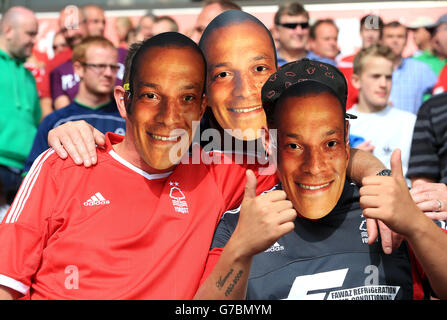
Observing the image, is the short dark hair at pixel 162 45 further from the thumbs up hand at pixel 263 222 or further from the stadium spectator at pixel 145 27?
the stadium spectator at pixel 145 27

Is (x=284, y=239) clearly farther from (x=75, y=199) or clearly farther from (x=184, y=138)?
(x=75, y=199)

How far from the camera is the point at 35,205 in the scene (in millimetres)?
2074

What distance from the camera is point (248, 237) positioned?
A: 5.80 ft

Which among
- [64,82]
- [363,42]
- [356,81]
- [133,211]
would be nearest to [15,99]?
[64,82]

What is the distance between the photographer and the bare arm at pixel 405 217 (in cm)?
177

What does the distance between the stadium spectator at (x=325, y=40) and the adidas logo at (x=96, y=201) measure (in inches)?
141

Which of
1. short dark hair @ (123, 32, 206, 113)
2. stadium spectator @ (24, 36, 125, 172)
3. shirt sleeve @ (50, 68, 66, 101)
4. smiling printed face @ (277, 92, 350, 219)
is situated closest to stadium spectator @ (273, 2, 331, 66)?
stadium spectator @ (24, 36, 125, 172)

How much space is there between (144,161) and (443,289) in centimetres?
113

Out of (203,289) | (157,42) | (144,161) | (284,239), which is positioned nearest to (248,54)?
(157,42)

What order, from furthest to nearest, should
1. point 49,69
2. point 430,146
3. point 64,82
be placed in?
point 49,69 → point 64,82 → point 430,146

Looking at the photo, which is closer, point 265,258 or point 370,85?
point 265,258

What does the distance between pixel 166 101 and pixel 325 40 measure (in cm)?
365

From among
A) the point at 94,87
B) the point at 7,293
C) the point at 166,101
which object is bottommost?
the point at 7,293

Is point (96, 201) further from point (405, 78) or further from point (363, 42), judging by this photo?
point (405, 78)
